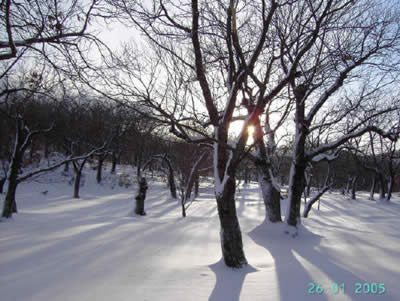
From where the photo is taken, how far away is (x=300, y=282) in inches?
145

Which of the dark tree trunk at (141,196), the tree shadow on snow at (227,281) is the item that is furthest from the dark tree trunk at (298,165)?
the dark tree trunk at (141,196)

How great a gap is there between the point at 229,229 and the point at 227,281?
88cm

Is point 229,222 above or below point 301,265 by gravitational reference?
above

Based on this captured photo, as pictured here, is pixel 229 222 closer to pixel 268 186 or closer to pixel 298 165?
pixel 298 165

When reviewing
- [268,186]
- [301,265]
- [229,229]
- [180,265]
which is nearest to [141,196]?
[268,186]

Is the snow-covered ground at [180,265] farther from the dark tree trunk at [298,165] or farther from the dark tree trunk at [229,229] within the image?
the dark tree trunk at [298,165]

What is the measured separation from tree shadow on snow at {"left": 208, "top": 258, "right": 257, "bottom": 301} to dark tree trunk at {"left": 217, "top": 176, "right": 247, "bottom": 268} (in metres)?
0.14

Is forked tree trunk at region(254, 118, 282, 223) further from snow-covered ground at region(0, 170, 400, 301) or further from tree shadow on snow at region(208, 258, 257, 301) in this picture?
tree shadow on snow at region(208, 258, 257, 301)

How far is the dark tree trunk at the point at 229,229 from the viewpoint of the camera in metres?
4.52

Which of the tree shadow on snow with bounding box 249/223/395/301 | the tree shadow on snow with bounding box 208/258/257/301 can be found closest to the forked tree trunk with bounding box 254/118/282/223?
the tree shadow on snow with bounding box 249/223/395/301

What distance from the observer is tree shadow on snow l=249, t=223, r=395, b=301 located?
130 inches

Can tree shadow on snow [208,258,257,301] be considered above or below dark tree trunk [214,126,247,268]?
below

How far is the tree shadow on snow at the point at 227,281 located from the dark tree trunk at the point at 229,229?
14 centimetres

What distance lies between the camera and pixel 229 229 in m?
4.56
